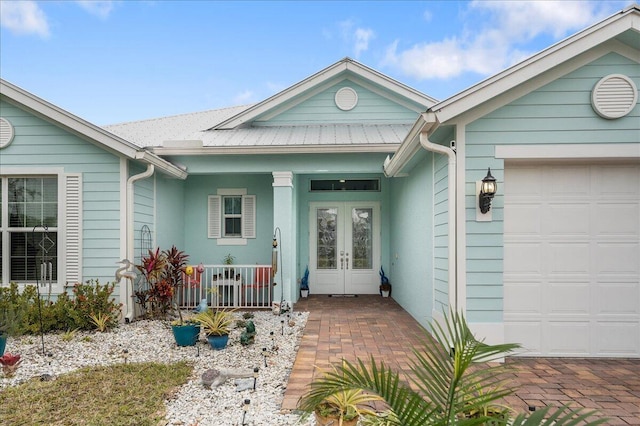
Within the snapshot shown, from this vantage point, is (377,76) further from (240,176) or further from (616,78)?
(616,78)

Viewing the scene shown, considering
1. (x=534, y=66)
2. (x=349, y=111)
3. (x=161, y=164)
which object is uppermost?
(x=349, y=111)

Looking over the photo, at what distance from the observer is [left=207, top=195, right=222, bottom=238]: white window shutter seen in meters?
8.70

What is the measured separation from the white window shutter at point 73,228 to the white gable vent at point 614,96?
748 cm

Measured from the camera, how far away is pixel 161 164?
661 cm

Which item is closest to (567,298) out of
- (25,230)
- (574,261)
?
(574,261)

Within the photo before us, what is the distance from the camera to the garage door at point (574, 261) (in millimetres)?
4578

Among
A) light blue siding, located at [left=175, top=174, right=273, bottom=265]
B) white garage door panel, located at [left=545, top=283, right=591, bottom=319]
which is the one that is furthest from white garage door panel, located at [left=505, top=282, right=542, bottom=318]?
light blue siding, located at [left=175, top=174, right=273, bottom=265]

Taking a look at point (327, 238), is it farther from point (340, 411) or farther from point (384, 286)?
point (340, 411)

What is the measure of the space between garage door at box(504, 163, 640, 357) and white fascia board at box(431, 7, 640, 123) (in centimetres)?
103

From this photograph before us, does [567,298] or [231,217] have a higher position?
[231,217]

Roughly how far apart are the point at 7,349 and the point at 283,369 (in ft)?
12.6

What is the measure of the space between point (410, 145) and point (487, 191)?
1.35 meters

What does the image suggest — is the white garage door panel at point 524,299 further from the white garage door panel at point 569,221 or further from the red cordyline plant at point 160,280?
the red cordyline plant at point 160,280

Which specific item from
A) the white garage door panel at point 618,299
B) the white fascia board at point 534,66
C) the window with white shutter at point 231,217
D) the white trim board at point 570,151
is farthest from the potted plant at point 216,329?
the white garage door panel at point 618,299
